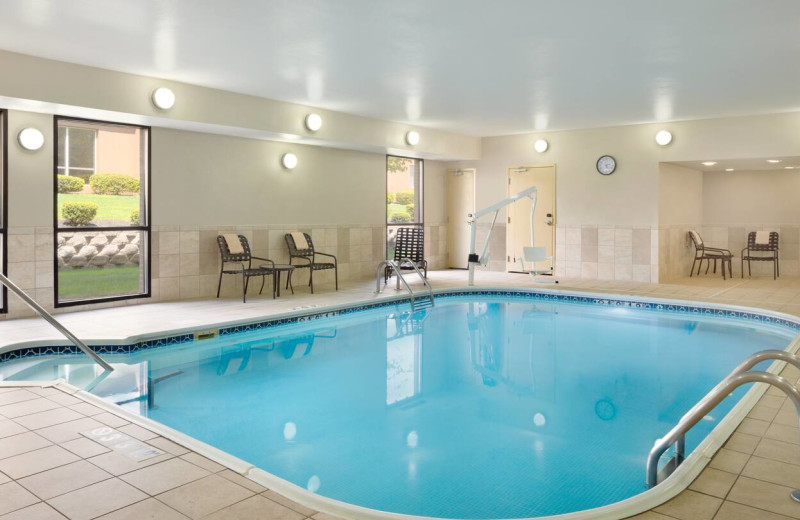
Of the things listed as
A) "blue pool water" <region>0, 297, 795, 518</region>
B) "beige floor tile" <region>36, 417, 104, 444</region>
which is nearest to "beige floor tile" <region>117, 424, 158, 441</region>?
"beige floor tile" <region>36, 417, 104, 444</region>

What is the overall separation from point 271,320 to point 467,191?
6264 mm

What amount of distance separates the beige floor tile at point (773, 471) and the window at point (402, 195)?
832 centimetres

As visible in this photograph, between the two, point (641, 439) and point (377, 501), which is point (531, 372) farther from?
point (377, 501)

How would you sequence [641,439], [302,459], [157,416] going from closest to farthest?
[302,459], [641,439], [157,416]

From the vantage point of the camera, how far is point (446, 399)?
4461 mm

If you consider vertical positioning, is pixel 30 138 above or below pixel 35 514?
above

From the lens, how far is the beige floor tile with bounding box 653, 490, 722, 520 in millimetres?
2254

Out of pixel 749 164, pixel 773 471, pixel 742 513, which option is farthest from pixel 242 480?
pixel 749 164

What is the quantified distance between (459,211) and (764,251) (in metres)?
5.30

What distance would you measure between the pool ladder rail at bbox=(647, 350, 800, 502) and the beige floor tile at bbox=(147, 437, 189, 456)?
6.92ft

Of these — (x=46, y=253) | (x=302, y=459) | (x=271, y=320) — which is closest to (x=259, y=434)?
(x=302, y=459)

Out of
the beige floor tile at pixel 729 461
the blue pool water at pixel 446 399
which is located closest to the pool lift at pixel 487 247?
the blue pool water at pixel 446 399

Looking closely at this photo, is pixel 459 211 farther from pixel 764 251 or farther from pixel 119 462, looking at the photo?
pixel 119 462

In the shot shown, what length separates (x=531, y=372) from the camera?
5266 millimetres
